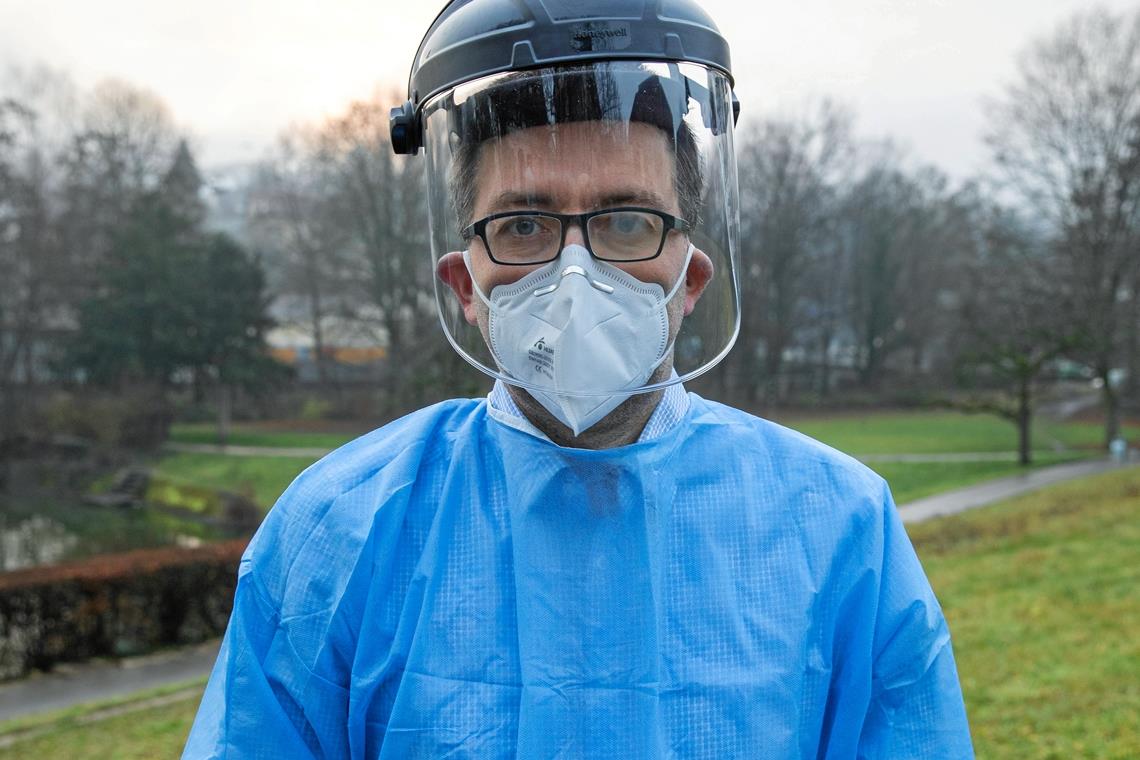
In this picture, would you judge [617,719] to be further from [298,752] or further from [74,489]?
[74,489]

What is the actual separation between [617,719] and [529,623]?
180mm

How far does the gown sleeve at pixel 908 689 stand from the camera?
142 centimetres

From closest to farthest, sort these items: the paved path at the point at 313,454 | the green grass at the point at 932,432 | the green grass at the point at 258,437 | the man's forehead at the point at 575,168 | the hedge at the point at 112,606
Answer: the man's forehead at the point at 575,168, the hedge at the point at 112,606, the paved path at the point at 313,454, the green grass at the point at 932,432, the green grass at the point at 258,437

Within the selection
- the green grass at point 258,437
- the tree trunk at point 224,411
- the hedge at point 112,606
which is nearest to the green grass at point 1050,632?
the hedge at point 112,606

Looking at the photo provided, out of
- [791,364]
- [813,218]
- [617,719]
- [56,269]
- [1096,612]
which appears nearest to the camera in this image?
[617,719]

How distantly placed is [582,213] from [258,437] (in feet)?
110

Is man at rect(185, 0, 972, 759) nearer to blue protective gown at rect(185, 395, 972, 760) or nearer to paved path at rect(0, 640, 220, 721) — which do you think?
blue protective gown at rect(185, 395, 972, 760)

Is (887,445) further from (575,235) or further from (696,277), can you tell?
(575,235)

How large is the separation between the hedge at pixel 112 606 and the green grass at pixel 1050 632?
28.3 ft

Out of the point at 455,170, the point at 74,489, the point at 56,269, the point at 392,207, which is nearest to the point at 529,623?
the point at 455,170

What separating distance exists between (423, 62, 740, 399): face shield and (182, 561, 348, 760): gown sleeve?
530 mm

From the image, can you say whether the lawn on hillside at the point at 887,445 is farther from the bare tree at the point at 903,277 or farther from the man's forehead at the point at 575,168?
the man's forehead at the point at 575,168

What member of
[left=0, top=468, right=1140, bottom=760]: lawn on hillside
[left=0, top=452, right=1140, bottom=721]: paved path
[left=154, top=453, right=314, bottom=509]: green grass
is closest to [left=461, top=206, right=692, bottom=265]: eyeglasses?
[left=0, top=468, right=1140, bottom=760]: lawn on hillside

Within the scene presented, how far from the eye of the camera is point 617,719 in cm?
136
